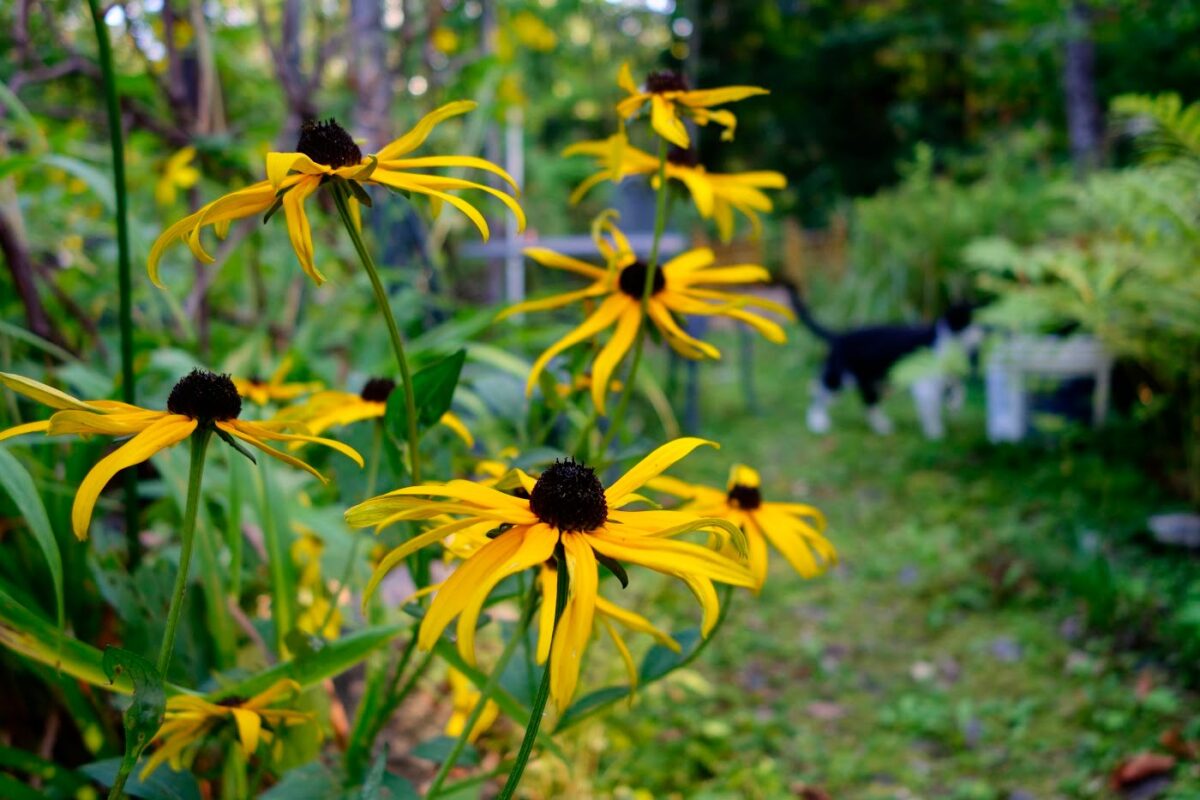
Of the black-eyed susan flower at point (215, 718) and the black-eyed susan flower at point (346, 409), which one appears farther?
the black-eyed susan flower at point (346, 409)

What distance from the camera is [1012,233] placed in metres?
4.24

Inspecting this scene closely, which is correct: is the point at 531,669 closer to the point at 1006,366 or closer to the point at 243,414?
the point at 243,414

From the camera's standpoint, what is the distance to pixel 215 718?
29.5 inches

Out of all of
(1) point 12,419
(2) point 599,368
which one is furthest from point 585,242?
(2) point 599,368

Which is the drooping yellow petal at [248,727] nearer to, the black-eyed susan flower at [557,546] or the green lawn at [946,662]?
the black-eyed susan flower at [557,546]

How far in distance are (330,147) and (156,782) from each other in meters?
0.50

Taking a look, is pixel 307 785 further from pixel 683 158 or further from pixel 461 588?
pixel 683 158

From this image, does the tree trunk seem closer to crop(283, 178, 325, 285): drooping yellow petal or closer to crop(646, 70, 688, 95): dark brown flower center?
crop(646, 70, 688, 95): dark brown flower center

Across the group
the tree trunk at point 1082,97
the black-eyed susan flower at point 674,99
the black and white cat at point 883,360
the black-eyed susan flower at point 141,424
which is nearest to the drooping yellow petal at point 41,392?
the black-eyed susan flower at point 141,424

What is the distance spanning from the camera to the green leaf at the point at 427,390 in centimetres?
76

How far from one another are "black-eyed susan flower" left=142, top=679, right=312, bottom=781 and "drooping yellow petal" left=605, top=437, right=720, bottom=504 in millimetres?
324

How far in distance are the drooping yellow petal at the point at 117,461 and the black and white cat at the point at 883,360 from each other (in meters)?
3.17

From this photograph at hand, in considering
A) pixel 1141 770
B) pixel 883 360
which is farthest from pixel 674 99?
pixel 883 360

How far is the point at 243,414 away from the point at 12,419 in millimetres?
392
